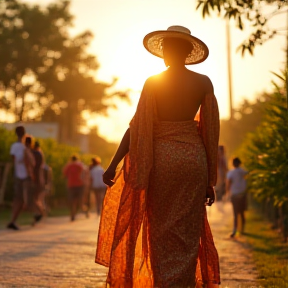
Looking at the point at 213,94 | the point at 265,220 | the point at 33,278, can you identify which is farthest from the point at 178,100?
the point at 265,220

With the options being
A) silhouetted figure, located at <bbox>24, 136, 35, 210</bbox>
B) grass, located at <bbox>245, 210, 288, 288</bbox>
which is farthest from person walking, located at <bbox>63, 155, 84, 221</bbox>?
grass, located at <bbox>245, 210, 288, 288</bbox>

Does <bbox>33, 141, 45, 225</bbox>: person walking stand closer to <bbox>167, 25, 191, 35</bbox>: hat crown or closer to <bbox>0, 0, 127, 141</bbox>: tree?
<bbox>167, 25, 191, 35</bbox>: hat crown

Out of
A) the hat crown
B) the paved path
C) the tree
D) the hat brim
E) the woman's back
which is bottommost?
the paved path

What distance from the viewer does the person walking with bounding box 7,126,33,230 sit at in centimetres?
1527

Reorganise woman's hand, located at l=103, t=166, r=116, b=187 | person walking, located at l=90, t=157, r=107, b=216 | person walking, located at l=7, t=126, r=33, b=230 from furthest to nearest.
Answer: person walking, located at l=90, t=157, r=107, b=216 → person walking, located at l=7, t=126, r=33, b=230 → woman's hand, located at l=103, t=166, r=116, b=187

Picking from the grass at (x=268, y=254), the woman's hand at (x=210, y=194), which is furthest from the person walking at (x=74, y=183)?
the woman's hand at (x=210, y=194)

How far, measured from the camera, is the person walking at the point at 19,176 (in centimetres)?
1527

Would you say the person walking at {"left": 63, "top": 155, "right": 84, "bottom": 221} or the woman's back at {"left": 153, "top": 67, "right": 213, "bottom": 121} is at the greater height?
the woman's back at {"left": 153, "top": 67, "right": 213, "bottom": 121}

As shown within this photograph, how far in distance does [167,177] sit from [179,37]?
1066 millimetres

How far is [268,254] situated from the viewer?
11.2m

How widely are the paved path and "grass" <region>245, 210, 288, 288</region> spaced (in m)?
0.15

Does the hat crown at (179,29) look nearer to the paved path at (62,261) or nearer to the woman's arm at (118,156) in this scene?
the woman's arm at (118,156)

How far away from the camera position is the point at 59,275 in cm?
847

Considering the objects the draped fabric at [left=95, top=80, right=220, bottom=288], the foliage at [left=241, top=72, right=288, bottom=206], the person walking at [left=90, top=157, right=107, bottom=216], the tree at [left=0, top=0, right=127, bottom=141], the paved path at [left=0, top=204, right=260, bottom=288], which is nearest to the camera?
the draped fabric at [left=95, top=80, right=220, bottom=288]
